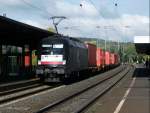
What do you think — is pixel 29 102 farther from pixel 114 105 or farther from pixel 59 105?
pixel 114 105

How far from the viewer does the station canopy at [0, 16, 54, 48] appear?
1213 inches

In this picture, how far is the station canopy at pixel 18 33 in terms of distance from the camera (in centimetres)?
3082

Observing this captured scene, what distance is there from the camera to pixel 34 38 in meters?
44.7

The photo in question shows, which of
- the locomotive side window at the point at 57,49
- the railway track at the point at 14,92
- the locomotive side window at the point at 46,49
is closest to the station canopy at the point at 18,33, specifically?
the locomotive side window at the point at 46,49

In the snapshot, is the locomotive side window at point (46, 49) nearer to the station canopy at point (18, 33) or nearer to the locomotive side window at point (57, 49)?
the locomotive side window at point (57, 49)

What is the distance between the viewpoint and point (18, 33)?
38.2 metres

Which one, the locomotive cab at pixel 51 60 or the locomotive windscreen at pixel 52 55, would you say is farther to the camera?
the locomotive windscreen at pixel 52 55

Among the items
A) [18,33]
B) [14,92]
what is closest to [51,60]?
[18,33]

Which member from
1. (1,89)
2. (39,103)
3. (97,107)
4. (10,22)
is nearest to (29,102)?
(39,103)

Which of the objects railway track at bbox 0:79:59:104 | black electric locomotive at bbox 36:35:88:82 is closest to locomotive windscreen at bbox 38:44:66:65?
black electric locomotive at bbox 36:35:88:82

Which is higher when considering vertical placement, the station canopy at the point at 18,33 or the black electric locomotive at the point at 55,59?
the station canopy at the point at 18,33

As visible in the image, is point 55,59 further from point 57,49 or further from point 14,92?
point 14,92

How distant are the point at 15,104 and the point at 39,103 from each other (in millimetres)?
1030

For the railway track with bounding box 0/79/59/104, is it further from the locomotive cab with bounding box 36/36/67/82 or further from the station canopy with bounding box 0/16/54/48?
the station canopy with bounding box 0/16/54/48
